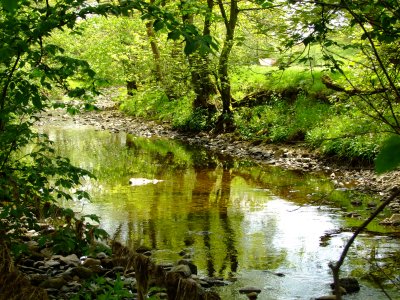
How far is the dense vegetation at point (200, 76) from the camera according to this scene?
4137 mm

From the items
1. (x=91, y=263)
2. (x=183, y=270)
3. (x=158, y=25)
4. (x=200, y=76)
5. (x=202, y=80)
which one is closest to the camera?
(x=158, y=25)

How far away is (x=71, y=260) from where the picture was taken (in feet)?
20.4

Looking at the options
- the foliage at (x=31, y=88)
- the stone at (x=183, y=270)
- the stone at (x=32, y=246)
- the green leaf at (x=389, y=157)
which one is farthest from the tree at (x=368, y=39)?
the stone at (x=32, y=246)

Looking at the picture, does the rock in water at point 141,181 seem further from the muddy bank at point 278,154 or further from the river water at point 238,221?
the muddy bank at point 278,154

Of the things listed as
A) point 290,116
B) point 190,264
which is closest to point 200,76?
A: point 290,116

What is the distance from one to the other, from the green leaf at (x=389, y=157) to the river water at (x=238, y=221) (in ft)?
5.60

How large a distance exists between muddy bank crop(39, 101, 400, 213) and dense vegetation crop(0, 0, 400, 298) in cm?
46

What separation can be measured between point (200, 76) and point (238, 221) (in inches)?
451

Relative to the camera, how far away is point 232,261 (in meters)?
6.77

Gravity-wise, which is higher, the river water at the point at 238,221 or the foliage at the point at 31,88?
the foliage at the point at 31,88

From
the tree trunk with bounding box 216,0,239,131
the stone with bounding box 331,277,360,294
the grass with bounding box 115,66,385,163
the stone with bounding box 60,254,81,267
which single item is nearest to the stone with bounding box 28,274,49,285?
the stone with bounding box 60,254,81,267

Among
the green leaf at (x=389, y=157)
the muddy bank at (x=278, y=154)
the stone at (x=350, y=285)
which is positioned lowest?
the stone at (x=350, y=285)

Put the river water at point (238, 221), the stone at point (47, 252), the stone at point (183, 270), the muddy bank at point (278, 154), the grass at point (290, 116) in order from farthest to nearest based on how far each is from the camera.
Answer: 1. the grass at point (290, 116)
2. the muddy bank at point (278, 154)
3. the river water at point (238, 221)
4. the stone at point (47, 252)
5. the stone at point (183, 270)

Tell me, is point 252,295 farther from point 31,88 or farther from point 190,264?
point 31,88
